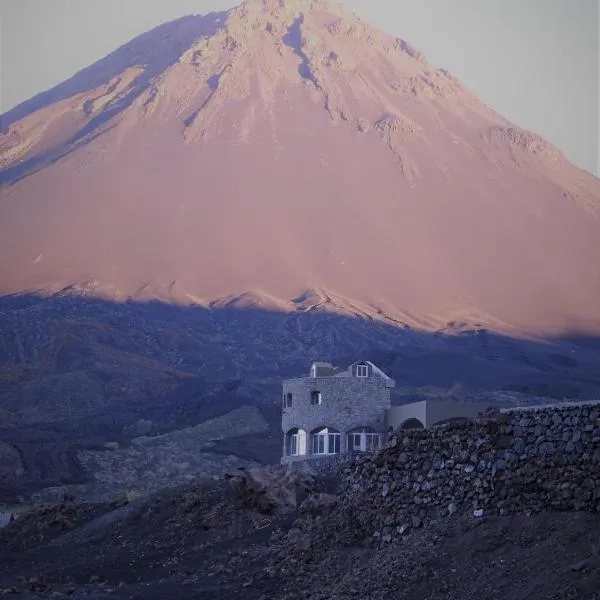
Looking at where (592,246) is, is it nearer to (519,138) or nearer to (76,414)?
(519,138)

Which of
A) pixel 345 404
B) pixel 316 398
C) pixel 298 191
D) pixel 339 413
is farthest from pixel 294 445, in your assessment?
pixel 298 191

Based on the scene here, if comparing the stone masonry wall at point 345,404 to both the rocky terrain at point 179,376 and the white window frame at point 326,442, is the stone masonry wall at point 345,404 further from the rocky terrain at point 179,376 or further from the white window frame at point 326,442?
the rocky terrain at point 179,376

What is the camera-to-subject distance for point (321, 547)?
1560cm

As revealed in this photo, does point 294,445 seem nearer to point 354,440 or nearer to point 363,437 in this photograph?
point 354,440

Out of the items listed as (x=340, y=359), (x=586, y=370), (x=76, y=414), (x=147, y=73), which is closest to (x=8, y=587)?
(x=76, y=414)

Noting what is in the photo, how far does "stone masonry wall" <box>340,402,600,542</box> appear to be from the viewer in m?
12.8

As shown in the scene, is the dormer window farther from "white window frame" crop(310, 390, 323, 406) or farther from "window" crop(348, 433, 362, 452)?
"window" crop(348, 433, 362, 452)

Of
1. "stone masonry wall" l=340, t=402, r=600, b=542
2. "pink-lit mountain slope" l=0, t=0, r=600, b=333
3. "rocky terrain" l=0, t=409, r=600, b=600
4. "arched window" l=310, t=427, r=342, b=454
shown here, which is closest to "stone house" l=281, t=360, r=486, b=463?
"arched window" l=310, t=427, r=342, b=454

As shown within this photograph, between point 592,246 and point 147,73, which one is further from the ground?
A: point 147,73

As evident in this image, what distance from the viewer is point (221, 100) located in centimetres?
16912

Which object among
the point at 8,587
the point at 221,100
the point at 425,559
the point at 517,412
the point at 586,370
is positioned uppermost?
the point at 221,100

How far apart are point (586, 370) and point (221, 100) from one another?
2853 inches

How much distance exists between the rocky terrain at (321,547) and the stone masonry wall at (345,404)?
16.5m

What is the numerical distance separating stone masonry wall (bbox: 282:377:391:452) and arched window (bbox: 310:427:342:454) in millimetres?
200
